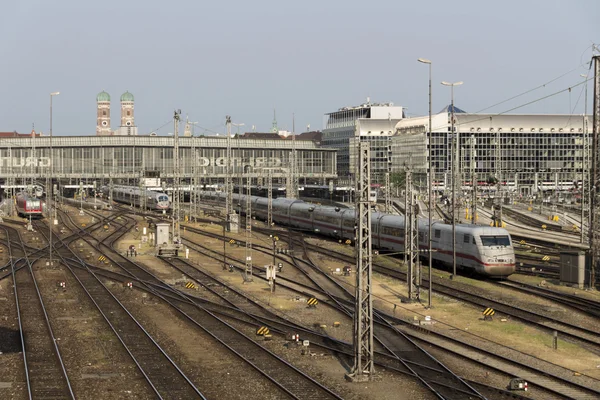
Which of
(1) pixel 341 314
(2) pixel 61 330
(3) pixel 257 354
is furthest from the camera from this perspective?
(1) pixel 341 314

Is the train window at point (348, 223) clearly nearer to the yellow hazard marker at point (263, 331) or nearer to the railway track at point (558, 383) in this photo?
the yellow hazard marker at point (263, 331)

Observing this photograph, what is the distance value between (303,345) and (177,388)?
6.41 m

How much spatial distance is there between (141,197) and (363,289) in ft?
300


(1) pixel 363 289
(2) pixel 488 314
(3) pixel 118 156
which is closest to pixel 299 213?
(2) pixel 488 314

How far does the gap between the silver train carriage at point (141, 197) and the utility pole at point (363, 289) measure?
75060 millimetres

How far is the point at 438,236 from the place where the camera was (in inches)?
1877

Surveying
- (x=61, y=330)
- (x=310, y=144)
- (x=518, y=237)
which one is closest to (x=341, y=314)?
(x=61, y=330)

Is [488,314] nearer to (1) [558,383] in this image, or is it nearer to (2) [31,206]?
(1) [558,383]

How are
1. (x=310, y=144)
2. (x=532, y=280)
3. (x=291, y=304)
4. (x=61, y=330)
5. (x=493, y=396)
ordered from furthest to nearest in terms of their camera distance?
(x=310, y=144) < (x=532, y=280) < (x=291, y=304) < (x=61, y=330) < (x=493, y=396)

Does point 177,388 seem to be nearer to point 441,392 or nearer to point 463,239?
point 441,392

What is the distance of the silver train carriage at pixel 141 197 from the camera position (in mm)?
98375

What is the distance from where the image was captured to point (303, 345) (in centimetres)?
2802

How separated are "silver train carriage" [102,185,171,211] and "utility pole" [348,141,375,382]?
75060 mm

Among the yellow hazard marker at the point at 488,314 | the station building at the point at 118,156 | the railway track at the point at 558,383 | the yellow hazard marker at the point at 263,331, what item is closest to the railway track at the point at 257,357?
the yellow hazard marker at the point at 263,331
